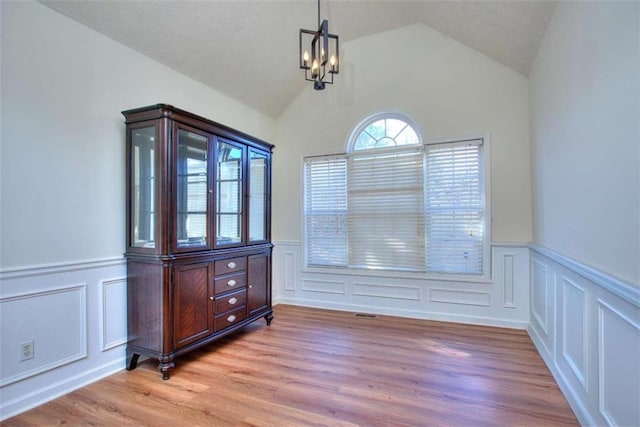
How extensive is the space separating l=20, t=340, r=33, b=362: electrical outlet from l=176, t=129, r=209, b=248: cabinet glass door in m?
1.09

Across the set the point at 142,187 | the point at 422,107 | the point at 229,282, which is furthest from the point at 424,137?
the point at 142,187

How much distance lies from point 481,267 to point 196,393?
121 inches

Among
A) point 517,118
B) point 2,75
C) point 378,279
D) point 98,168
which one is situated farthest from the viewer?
point 378,279

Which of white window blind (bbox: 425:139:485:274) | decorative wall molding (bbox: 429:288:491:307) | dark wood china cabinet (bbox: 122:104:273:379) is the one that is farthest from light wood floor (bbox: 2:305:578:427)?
white window blind (bbox: 425:139:485:274)

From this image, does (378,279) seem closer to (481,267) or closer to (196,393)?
(481,267)

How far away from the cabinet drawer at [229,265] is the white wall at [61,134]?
783mm

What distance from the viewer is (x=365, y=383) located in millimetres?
2375

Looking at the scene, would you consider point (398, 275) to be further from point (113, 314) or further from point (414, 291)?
point (113, 314)

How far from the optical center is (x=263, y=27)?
330cm

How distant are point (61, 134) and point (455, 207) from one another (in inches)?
146

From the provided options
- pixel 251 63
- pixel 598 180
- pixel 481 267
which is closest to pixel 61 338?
pixel 251 63

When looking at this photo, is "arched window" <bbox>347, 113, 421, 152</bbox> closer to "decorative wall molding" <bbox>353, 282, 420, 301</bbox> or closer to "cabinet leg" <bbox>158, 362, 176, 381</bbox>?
"decorative wall molding" <bbox>353, 282, 420, 301</bbox>

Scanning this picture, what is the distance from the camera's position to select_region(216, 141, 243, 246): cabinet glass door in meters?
3.03

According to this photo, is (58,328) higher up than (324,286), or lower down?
higher up
